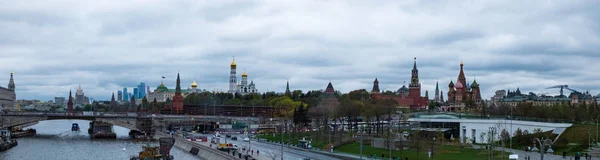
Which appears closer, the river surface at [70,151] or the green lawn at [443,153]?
the green lawn at [443,153]

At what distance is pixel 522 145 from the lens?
8650 cm

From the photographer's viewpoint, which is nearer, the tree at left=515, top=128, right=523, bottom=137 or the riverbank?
the riverbank

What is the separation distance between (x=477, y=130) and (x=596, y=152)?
31.3 meters

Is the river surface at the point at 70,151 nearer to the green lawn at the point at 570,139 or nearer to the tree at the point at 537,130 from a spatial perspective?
the green lawn at the point at 570,139

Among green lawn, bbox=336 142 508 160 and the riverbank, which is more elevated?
green lawn, bbox=336 142 508 160

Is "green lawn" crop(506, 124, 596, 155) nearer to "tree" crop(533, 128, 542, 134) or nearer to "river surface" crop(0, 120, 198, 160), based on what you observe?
"tree" crop(533, 128, 542, 134)

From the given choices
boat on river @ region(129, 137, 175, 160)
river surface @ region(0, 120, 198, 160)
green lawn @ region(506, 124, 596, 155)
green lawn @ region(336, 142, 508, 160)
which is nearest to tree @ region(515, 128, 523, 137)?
green lawn @ region(506, 124, 596, 155)

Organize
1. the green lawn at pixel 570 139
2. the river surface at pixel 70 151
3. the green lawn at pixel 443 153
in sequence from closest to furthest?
the green lawn at pixel 443 153 < the green lawn at pixel 570 139 < the river surface at pixel 70 151

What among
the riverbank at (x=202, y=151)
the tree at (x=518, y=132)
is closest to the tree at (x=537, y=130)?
the tree at (x=518, y=132)

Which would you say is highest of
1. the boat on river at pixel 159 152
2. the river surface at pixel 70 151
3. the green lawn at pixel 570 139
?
the green lawn at pixel 570 139


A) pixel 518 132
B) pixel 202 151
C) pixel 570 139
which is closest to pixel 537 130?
pixel 518 132

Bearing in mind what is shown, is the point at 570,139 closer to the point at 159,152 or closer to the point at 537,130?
the point at 537,130

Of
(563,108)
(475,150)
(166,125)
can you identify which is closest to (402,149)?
(475,150)

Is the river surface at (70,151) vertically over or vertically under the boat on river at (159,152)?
under
